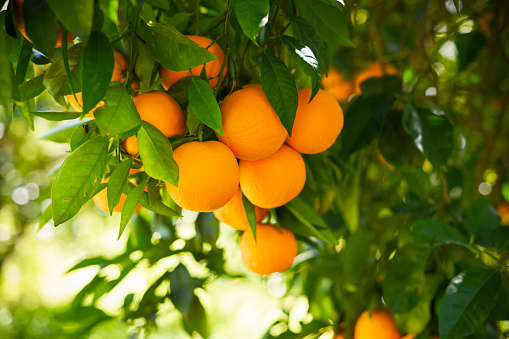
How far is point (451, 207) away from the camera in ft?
3.02

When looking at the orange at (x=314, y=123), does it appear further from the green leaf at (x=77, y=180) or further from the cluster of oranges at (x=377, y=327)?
the cluster of oranges at (x=377, y=327)

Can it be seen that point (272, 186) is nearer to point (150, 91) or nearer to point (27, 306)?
point (150, 91)

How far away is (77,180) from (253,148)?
0.57 feet

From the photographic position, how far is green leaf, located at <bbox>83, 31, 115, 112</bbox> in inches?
14.6

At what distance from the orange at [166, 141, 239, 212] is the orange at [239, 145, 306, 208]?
0.05 m

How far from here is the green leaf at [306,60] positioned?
1.44 feet

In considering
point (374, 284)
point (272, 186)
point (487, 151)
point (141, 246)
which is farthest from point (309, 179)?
point (487, 151)

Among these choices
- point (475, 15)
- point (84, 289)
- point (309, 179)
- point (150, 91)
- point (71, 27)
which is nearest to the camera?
point (71, 27)

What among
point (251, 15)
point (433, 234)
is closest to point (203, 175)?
point (251, 15)

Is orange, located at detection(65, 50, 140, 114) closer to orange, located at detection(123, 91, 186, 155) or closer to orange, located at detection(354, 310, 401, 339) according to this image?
orange, located at detection(123, 91, 186, 155)

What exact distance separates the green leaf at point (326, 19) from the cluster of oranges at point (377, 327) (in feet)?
1.56

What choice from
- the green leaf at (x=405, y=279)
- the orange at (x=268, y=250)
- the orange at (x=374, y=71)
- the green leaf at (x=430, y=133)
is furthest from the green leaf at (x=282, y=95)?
the orange at (x=374, y=71)

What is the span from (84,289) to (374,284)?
54 cm

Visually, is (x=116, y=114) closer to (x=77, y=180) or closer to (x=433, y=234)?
(x=77, y=180)
